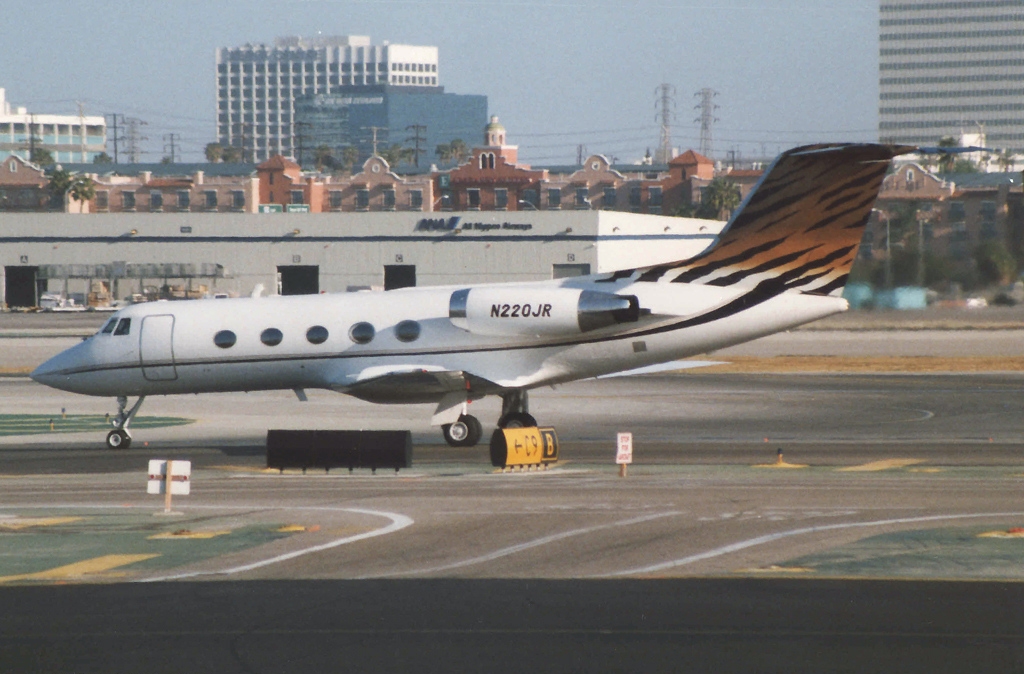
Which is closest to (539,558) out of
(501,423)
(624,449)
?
(624,449)

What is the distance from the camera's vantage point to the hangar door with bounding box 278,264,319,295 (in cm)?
10556

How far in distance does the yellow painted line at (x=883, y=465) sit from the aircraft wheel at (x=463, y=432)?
8734mm

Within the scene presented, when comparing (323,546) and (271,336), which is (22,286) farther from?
(323,546)

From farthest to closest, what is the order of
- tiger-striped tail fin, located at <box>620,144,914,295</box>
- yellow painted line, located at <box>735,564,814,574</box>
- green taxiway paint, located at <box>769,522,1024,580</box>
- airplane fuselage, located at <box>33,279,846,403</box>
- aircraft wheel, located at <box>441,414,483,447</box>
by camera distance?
aircraft wheel, located at <box>441,414,483,447</box>
airplane fuselage, located at <box>33,279,846,403</box>
tiger-striped tail fin, located at <box>620,144,914,295</box>
yellow painted line, located at <box>735,564,814,574</box>
green taxiway paint, located at <box>769,522,1024,580</box>

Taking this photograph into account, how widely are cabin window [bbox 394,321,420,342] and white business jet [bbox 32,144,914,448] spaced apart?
0.02 m

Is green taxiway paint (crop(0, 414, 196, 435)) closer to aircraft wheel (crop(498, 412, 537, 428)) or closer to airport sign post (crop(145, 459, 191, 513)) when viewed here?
aircraft wheel (crop(498, 412, 537, 428))

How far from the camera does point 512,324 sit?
3031 cm

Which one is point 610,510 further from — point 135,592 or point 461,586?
point 135,592

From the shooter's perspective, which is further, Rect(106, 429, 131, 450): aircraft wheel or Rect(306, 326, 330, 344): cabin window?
Rect(106, 429, 131, 450): aircraft wheel

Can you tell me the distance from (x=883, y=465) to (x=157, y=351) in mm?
16570

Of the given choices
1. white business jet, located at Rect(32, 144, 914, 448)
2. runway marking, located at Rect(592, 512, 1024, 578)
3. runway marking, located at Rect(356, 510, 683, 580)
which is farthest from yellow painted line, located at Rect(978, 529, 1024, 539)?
white business jet, located at Rect(32, 144, 914, 448)

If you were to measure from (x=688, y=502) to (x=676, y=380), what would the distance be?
1227 inches

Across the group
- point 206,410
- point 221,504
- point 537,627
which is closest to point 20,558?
point 221,504

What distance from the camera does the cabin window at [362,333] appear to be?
3116 centimetres
